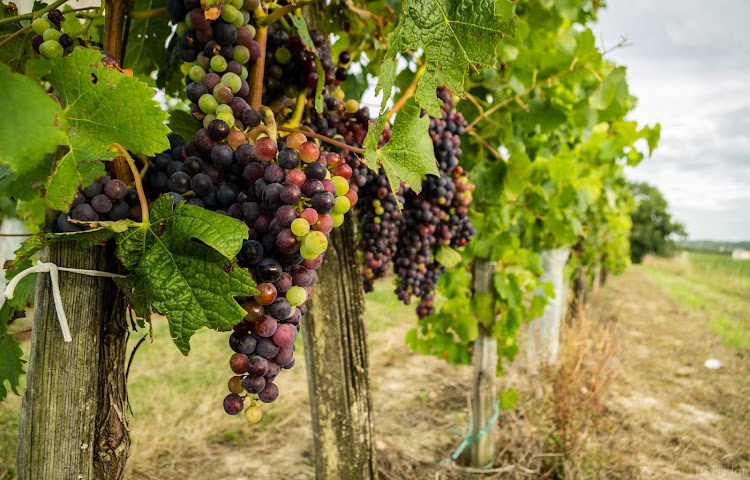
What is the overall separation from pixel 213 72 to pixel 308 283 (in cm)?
47

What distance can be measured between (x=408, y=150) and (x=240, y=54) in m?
0.40

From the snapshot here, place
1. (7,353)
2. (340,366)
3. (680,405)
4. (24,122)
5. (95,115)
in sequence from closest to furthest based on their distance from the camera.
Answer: (24,122) < (95,115) < (7,353) < (340,366) < (680,405)

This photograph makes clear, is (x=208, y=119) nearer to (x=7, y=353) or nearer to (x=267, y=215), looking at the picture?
(x=267, y=215)

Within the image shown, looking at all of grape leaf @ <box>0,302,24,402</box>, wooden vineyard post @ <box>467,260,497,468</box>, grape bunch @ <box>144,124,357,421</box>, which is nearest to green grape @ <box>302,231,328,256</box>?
grape bunch @ <box>144,124,357,421</box>

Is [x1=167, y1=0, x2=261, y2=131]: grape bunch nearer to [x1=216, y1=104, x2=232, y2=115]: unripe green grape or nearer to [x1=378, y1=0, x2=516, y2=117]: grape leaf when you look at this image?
[x1=216, y1=104, x2=232, y2=115]: unripe green grape

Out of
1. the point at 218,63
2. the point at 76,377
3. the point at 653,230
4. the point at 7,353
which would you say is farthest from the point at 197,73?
the point at 653,230

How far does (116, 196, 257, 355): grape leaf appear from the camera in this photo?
702 millimetres

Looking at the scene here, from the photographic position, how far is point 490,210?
115 inches

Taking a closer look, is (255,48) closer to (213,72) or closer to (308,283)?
(213,72)

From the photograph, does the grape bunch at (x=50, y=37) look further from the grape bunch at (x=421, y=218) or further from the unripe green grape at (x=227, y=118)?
the grape bunch at (x=421, y=218)

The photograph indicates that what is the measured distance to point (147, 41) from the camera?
4.41 ft

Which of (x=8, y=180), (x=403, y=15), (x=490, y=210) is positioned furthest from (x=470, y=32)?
(x=490, y=210)

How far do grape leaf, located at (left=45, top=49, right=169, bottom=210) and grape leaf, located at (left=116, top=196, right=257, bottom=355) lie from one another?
0.11m

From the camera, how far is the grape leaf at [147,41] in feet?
4.22
